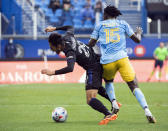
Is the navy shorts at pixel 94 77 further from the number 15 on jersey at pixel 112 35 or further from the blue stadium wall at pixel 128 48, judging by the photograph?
the blue stadium wall at pixel 128 48

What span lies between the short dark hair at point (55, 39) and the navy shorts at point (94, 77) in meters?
0.95

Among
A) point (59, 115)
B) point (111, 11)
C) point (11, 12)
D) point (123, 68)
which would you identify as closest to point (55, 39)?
point (111, 11)

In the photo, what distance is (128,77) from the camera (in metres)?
8.59

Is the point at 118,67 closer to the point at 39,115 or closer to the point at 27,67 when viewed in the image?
Answer: the point at 39,115

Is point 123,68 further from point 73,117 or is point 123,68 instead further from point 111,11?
point 73,117

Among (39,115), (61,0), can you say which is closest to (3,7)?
(61,0)

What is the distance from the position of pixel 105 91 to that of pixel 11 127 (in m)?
2.19

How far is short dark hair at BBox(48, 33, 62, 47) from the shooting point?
820cm

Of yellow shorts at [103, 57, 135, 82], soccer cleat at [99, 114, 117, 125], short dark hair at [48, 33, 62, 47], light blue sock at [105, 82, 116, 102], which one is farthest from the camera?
light blue sock at [105, 82, 116, 102]

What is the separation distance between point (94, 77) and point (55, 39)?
1.13m

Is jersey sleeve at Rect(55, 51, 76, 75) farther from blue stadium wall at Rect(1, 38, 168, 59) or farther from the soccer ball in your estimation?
blue stadium wall at Rect(1, 38, 168, 59)

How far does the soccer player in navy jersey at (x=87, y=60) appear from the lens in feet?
27.1

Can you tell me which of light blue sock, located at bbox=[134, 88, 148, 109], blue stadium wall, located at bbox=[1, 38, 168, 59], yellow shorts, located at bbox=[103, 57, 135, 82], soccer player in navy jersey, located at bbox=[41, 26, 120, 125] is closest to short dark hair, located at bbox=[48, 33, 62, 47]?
soccer player in navy jersey, located at bbox=[41, 26, 120, 125]

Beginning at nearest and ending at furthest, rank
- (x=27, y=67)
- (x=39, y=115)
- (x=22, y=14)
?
(x=39, y=115)
(x=27, y=67)
(x=22, y=14)
